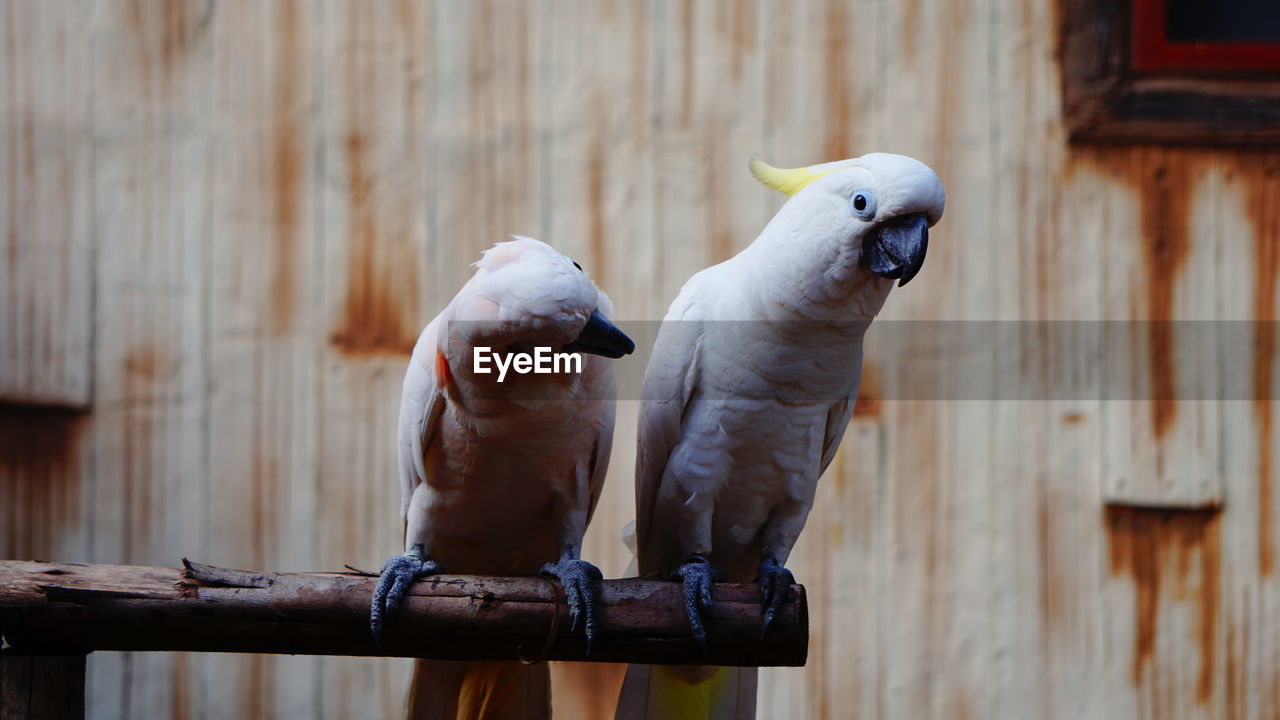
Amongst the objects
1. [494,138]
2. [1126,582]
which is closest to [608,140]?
[494,138]

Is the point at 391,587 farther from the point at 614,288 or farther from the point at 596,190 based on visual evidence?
the point at 596,190

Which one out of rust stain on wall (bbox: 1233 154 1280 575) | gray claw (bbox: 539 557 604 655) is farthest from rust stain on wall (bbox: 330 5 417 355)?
rust stain on wall (bbox: 1233 154 1280 575)

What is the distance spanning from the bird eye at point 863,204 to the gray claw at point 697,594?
27.4 inches

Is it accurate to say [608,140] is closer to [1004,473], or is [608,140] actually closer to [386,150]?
[386,150]

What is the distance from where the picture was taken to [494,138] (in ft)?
8.95

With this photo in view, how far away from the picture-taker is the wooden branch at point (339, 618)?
1615mm

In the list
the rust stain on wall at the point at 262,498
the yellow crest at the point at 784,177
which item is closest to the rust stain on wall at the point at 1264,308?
the yellow crest at the point at 784,177

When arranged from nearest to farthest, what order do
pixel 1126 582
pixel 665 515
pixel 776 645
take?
pixel 776 645
pixel 665 515
pixel 1126 582

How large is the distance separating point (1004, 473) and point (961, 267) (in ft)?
1.96

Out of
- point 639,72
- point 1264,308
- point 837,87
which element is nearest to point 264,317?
point 639,72

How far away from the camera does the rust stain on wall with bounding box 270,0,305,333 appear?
2.73 meters

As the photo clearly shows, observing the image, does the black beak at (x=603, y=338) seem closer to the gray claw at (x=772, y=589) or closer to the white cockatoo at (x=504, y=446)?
the white cockatoo at (x=504, y=446)

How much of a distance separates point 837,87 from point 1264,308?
1.36 meters

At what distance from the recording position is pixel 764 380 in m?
1.79
